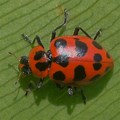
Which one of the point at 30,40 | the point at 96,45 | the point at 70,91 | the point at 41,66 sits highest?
the point at 30,40

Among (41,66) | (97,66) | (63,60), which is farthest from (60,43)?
(97,66)

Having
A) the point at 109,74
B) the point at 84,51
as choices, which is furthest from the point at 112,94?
the point at 84,51

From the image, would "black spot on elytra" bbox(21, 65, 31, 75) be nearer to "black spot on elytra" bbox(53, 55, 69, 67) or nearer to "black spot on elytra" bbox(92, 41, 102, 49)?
"black spot on elytra" bbox(53, 55, 69, 67)

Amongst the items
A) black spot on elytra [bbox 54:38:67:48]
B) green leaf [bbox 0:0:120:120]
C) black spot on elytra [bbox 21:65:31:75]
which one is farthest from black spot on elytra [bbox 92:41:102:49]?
black spot on elytra [bbox 21:65:31:75]

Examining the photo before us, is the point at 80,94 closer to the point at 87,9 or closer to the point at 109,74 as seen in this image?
the point at 109,74

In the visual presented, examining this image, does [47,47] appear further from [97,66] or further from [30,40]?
[97,66]
